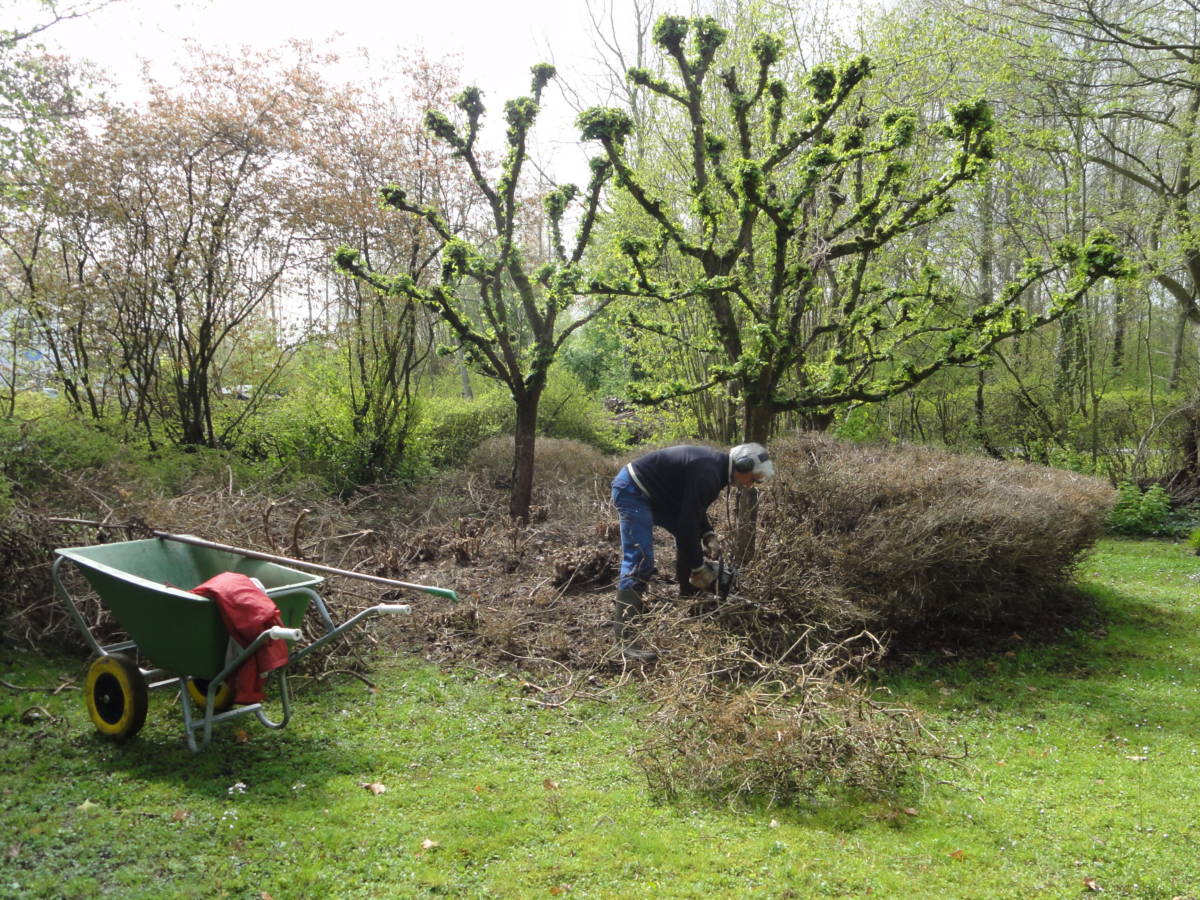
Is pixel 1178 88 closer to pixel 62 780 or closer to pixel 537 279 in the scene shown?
pixel 537 279

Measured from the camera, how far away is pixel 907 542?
563cm

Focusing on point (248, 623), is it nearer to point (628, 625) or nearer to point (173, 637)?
point (173, 637)

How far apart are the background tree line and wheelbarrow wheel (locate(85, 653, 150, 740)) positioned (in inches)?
144

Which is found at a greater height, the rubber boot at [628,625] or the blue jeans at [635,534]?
the blue jeans at [635,534]

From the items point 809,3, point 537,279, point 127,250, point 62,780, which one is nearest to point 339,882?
point 62,780

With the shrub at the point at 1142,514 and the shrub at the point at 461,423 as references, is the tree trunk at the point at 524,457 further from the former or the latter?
the shrub at the point at 1142,514

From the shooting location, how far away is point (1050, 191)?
37.1 ft

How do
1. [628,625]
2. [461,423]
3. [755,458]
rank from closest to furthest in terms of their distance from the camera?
[755,458], [628,625], [461,423]

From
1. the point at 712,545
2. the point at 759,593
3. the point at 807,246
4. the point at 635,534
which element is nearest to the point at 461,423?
the point at 807,246

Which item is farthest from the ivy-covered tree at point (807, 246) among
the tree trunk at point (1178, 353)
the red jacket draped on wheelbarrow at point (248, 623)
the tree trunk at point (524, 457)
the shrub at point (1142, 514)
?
the tree trunk at point (1178, 353)

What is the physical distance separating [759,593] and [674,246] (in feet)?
22.7

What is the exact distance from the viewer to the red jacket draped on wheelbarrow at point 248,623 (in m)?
3.55

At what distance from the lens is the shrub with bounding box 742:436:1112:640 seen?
17.8ft

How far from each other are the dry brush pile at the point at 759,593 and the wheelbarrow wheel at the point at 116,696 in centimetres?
125
